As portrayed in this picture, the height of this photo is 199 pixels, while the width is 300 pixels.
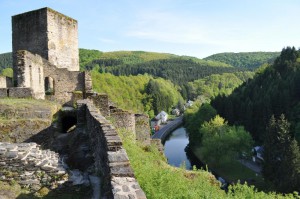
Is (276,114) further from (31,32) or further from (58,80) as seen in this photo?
(31,32)

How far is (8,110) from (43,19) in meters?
10.7

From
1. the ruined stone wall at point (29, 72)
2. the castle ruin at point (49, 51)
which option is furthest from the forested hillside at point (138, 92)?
the ruined stone wall at point (29, 72)

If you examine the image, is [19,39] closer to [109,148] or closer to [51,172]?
[51,172]

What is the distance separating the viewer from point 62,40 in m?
26.1

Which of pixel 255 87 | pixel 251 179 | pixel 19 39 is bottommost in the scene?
pixel 251 179

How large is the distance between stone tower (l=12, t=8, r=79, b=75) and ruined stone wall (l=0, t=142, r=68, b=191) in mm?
15669

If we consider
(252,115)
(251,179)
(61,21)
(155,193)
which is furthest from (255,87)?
(155,193)

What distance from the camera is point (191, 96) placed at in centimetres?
17625

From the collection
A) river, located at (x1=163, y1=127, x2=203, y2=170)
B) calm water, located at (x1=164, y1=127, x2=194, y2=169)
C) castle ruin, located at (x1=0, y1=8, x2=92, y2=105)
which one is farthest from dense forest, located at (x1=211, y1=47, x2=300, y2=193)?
castle ruin, located at (x1=0, y1=8, x2=92, y2=105)

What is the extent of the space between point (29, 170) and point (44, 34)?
54.0 ft

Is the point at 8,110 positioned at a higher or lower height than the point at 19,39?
lower

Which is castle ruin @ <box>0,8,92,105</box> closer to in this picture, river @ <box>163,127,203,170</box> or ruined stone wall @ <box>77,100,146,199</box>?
ruined stone wall @ <box>77,100,146,199</box>

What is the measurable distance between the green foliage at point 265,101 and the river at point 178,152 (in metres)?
12.2

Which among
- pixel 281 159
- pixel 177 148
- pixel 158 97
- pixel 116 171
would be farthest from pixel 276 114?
pixel 116 171
